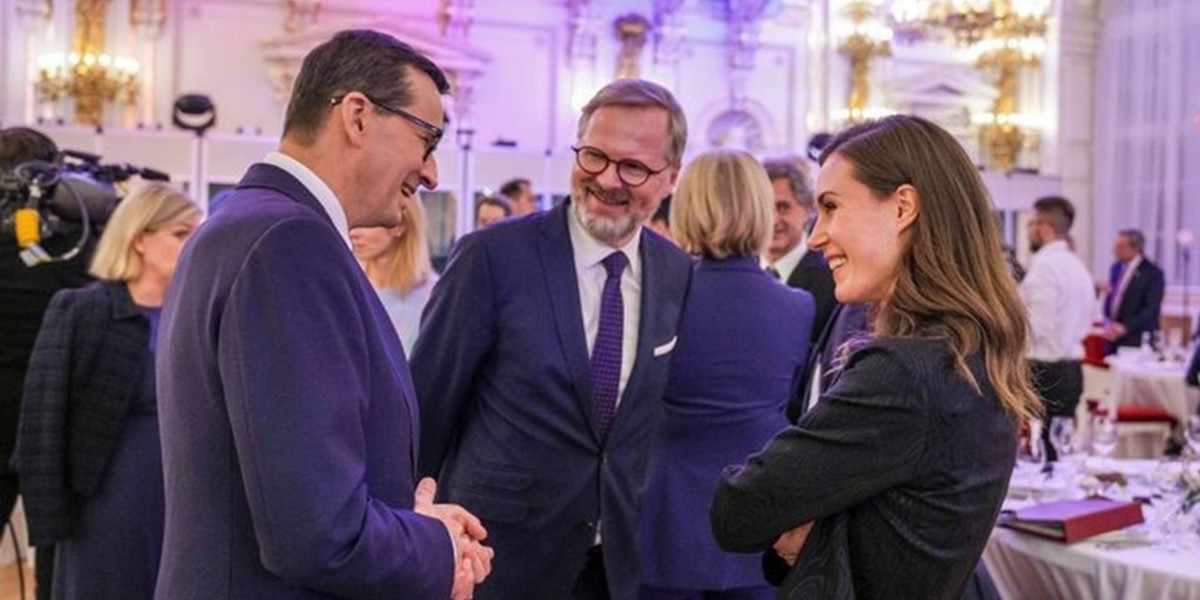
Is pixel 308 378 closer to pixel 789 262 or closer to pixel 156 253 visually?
pixel 156 253

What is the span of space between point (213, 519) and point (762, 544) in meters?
0.70

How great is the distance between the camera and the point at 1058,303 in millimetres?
5824

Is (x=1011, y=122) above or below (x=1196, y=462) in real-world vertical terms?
above

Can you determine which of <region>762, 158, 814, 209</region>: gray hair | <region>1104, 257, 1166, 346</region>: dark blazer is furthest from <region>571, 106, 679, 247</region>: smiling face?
<region>1104, 257, 1166, 346</region>: dark blazer

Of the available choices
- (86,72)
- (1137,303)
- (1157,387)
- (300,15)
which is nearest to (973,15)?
(1137,303)

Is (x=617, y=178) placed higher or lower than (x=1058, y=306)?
higher

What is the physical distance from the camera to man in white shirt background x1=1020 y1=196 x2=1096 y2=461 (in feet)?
18.7

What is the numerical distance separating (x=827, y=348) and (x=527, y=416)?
2.76ft

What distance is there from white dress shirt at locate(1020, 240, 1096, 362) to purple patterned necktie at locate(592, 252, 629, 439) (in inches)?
151

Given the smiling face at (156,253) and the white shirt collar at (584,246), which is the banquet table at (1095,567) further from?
the smiling face at (156,253)

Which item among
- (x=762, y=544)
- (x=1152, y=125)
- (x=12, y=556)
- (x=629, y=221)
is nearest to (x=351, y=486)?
(x=762, y=544)

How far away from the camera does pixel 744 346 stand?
263 cm

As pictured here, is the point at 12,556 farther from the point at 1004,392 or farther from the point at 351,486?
the point at 1004,392

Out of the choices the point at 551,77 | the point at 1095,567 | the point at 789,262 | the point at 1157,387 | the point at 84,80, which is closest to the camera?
the point at 1095,567
